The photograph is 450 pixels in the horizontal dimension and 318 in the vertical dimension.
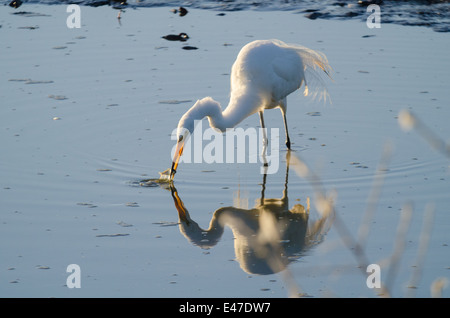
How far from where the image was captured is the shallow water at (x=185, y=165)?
15.5 feet

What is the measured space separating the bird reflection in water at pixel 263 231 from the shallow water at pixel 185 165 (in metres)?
0.02

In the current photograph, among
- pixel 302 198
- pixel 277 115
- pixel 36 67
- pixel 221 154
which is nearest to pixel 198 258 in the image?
pixel 302 198

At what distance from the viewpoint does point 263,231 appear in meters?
5.32

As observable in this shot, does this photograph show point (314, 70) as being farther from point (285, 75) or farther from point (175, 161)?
point (175, 161)

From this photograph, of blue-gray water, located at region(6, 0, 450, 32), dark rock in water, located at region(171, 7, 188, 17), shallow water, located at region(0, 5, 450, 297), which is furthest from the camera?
dark rock in water, located at region(171, 7, 188, 17)

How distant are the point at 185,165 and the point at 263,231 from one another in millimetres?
1767

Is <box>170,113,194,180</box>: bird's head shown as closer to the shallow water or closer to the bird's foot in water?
the bird's foot in water

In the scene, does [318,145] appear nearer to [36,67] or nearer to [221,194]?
[221,194]

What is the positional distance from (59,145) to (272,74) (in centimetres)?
230

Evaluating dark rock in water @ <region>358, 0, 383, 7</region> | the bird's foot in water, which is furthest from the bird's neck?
dark rock in water @ <region>358, 0, 383, 7</region>

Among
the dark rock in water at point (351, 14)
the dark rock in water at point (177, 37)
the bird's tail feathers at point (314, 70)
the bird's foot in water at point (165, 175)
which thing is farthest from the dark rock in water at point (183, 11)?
the bird's foot in water at point (165, 175)

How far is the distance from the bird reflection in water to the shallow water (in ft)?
0.07

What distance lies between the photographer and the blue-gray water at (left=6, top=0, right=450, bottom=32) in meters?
11.6

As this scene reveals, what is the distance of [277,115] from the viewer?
8.76m
